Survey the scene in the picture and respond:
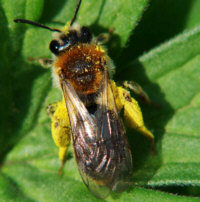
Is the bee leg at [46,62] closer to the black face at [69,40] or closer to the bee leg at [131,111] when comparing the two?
the black face at [69,40]

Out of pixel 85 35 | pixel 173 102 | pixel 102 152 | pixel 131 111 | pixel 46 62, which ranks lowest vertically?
pixel 46 62

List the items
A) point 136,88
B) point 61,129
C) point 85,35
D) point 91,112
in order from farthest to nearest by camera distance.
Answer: point 136,88 → point 85,35 → point 61,129 → point 91,112

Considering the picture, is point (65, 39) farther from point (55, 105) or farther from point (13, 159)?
point (13, 159)

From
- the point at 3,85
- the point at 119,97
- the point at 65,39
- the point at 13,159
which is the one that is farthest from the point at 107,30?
the point at 13,159

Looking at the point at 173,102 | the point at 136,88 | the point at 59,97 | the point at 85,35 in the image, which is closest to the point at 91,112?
the point at 136,88

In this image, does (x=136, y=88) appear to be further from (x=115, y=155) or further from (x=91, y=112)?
(x=115, y=155)

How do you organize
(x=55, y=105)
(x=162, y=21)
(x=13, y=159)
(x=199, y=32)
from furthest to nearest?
(x=162, y=21) → (x=13, y=159) → (x=55, y=105) → (x=199, y=32)

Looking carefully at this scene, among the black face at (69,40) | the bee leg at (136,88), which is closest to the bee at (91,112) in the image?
the black face at (69,40)
